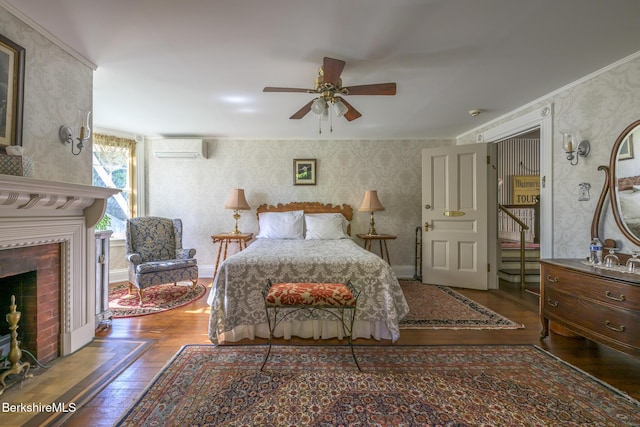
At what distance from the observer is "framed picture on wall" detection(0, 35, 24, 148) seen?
1.60 metres

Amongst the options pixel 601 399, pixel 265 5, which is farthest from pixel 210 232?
pixel 601 399

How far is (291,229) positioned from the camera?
12.6ft

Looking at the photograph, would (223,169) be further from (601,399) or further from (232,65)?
(601,399)

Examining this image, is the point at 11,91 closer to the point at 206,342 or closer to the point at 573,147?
the point at 206,342

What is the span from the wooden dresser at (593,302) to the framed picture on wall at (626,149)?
0.90m

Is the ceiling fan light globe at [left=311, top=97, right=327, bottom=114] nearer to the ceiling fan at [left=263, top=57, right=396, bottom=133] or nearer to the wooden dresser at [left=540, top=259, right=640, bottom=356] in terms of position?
the ceiling fan at [left=263, top=57, right=396, bottom=133]

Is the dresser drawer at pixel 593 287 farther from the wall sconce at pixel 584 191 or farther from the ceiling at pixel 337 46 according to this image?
the ceiling at pixel 337 46

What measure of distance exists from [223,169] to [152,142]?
1193mm

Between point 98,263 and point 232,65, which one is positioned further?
point 98,263

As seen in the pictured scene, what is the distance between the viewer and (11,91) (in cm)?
165

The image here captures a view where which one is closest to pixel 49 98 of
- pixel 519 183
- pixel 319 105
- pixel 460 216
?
pixel 319 105

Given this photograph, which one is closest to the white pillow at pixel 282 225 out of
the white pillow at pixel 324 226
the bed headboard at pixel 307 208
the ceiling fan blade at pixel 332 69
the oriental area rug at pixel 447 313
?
the white pillow at pixel 324 226

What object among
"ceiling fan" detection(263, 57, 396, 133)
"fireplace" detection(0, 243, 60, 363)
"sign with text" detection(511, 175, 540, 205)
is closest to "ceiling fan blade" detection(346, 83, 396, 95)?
"ceiling fan" detection(263, 57, 396, 133)

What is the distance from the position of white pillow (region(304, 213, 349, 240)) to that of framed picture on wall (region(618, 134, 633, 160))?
2.80 metres
